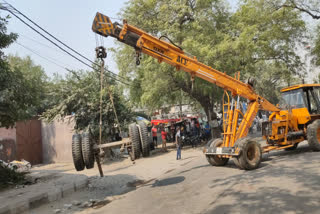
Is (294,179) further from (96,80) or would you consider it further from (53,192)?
(96,80)

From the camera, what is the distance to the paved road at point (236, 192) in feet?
17.6

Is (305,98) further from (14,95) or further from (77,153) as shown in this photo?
(14,95)

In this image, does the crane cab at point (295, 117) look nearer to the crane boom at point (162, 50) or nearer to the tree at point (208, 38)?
the crane boom at point (162, 50)

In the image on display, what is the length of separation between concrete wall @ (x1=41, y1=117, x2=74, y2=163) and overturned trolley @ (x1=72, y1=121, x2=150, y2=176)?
9655 mm

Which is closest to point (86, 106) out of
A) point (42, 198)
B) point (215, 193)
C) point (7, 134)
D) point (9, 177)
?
point (7, 134)

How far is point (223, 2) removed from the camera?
18.2 metres

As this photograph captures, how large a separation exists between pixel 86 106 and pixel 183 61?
8763mm

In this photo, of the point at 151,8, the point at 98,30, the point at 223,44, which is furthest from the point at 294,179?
the point at 151,8

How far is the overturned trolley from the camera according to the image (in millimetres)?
7661

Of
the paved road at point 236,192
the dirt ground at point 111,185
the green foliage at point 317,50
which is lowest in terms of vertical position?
the dirt ground at point 111,185

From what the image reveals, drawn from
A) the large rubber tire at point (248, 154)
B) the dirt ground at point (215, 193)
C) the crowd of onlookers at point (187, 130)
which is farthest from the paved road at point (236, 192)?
the crowd of onlookers at point (187, 130)

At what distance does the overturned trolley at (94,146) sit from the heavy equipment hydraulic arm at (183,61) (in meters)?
2.44

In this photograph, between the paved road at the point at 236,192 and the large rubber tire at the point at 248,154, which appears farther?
the large rubber tire at the point at 248,154

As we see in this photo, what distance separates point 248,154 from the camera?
357 inches
